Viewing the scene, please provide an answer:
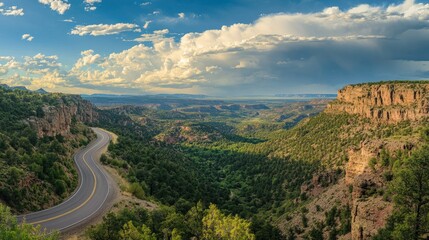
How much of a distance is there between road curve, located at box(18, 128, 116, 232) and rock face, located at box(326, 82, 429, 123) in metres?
95.3

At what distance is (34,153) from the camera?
78438 millimetres

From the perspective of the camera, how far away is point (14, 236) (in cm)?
3059

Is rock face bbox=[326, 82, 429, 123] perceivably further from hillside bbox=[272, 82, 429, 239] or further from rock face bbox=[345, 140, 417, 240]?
rock face bbox=[345, 140, 417, 240]

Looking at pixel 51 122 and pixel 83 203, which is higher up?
pixel 51 122

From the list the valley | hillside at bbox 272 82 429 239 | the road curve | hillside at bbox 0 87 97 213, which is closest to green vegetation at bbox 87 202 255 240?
the valley

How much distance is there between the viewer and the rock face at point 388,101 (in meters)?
111

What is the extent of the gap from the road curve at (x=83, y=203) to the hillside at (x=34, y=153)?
2.17m

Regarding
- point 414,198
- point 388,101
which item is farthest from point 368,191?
point 388,101

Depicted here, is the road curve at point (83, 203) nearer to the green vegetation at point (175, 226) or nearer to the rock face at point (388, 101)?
the green vegetation at point (175, 226)

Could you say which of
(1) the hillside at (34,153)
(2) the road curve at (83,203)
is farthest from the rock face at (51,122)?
(2) the road curve at (83,203)

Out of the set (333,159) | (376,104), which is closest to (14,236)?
(333,159)

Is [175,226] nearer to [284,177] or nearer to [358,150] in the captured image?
[358,150]

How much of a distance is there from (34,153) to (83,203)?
22643mm

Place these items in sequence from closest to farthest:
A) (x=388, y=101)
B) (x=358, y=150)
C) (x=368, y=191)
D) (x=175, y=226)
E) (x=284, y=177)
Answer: (x=175, y=226)
(x=368, y=191)
(x=358, y=150)
(x=388, y=101)
(x=284, y=177)
